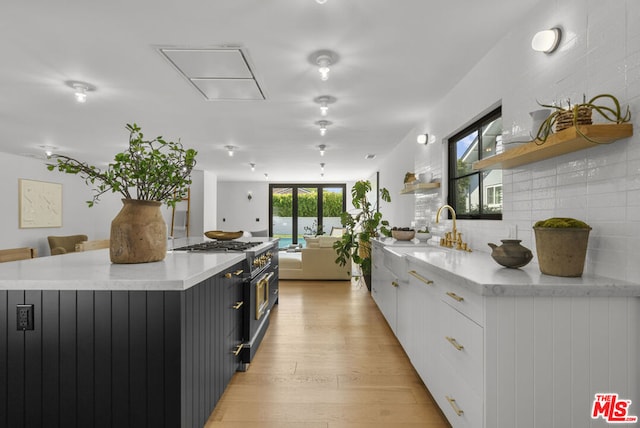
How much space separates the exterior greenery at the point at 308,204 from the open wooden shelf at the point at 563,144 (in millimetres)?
9390

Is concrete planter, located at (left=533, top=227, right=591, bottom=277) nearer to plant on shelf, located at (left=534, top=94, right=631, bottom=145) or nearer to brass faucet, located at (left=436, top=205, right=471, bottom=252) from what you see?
plant on shelf, located at (left=534, top=94, right=631, bottom=145)

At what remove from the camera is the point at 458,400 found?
64.6 inches

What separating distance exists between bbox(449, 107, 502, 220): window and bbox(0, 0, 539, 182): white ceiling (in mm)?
493

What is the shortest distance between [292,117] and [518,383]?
3609mm

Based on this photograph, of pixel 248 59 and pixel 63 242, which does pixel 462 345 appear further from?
pixel 63 242

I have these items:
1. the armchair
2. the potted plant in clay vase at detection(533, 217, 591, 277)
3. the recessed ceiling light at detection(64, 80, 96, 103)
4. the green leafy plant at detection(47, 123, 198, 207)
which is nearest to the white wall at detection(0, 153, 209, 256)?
the armchair

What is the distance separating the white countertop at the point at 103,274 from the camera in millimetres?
1412

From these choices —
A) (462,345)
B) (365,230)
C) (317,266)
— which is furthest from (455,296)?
(317,266)

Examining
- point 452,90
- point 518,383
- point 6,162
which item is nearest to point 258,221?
point 6,162

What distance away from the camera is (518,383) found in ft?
4.47

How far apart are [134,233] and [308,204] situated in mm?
9594

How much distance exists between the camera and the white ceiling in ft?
6.84

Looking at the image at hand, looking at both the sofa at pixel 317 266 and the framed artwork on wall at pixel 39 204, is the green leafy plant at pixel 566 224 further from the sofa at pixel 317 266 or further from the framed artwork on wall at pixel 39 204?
the framed artwork on wall at pixel 39 204

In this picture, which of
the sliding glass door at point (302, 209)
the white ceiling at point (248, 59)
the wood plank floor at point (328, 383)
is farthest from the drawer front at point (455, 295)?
the sliding glass door at point (302, 209)
